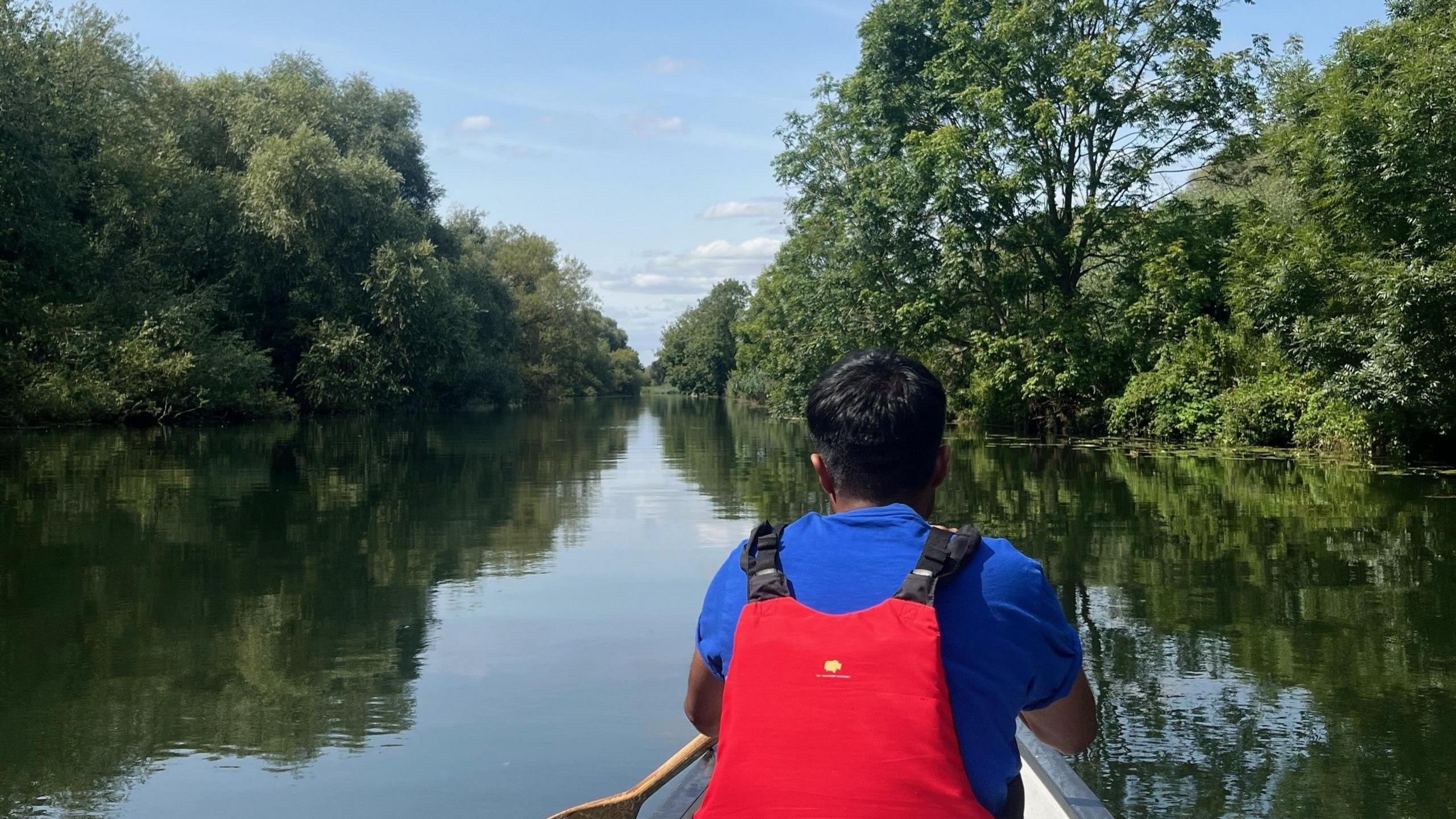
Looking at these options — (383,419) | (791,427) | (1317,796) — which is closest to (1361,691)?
(1317,796)

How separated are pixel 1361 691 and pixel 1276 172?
61.5 feet

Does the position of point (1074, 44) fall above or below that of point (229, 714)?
above

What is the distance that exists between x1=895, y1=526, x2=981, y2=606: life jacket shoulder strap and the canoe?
3.75 feet

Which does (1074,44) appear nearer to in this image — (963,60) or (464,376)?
(963,60)

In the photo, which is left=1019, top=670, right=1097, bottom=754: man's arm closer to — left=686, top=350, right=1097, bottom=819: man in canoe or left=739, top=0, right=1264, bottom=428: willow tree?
left=686, top=350, right=1097, bottom=819: man in canoe

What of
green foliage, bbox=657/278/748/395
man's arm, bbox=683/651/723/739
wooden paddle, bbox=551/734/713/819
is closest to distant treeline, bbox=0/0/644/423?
wooden paddle, bbox=551/734/713/819

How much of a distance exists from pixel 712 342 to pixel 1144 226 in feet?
258

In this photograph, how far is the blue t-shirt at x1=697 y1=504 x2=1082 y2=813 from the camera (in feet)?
6.66

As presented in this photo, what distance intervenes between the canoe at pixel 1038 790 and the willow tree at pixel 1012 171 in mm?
23904

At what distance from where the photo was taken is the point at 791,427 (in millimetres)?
39781

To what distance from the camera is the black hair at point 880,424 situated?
2328mm

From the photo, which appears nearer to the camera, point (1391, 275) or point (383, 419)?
point (1391, 275)

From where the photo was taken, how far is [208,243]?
37688mm

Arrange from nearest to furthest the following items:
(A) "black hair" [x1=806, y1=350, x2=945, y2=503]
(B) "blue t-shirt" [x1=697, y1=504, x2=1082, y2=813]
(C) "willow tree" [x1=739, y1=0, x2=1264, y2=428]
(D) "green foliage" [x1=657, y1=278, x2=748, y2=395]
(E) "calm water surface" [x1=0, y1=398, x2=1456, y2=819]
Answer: (B) "blue t-shirt" [x1=697, y1=504, x2=1082, y2=813], (A) "black hair" [x1=806, y1=350, x2=945, y2=503], (E) "calm water surface" [x1=0, y1=398, x2=1456, y2=819], (C) "willow tree" [x1=739, y1=0, x2=1264, y2=428], (D) "green foliage" [x1=657, y1=278, x2=748, y2=395]
